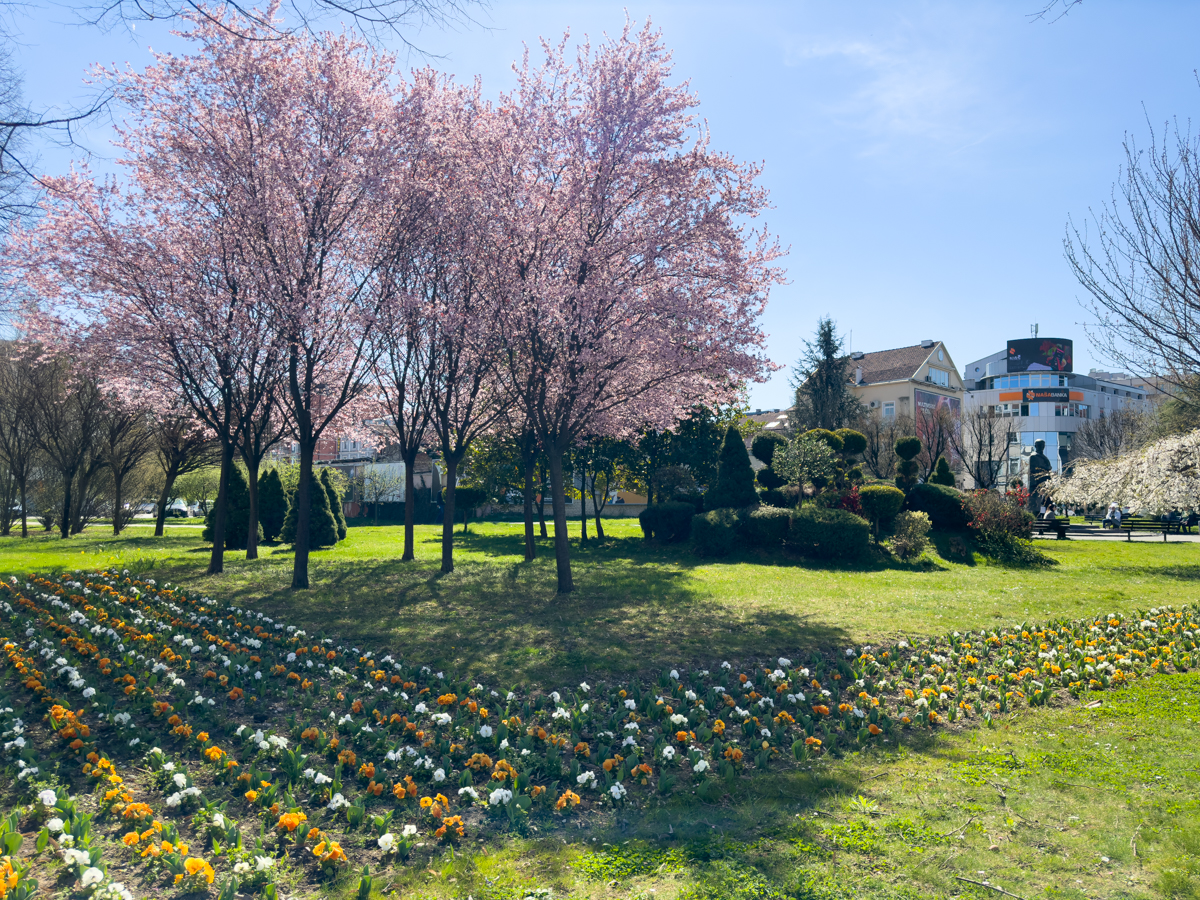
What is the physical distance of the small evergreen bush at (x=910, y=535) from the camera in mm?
15984

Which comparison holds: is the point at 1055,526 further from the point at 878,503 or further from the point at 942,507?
the point at 878,503

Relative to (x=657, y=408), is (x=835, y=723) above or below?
below

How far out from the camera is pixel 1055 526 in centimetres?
2309

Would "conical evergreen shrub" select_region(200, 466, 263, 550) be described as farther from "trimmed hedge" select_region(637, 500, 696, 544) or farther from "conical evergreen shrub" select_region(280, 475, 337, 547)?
"trimmed hedge" select_region(637, 500, 696, 544)

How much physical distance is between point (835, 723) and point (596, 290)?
6960 millimetres

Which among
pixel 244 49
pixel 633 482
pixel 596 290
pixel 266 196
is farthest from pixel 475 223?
pixel 633 482

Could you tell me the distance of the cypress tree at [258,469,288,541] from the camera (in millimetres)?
22219

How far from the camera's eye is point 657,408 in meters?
13.1

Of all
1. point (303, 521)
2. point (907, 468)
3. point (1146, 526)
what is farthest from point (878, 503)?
point (1146, 526)

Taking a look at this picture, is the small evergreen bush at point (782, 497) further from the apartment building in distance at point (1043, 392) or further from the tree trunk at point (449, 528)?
the apartment building in distance at point (1043, 392)

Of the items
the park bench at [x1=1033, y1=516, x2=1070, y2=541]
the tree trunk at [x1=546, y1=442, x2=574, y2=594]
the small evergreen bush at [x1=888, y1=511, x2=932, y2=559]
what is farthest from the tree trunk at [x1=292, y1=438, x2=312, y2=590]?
the park bench at [x1=1033, y1=516, x2=1070, y2=541]

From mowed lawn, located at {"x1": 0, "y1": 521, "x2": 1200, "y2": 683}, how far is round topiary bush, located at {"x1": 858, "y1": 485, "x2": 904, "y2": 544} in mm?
1412

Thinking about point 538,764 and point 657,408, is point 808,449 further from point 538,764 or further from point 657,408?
point 538,764

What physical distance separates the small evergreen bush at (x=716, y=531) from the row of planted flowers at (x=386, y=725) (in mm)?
9473
